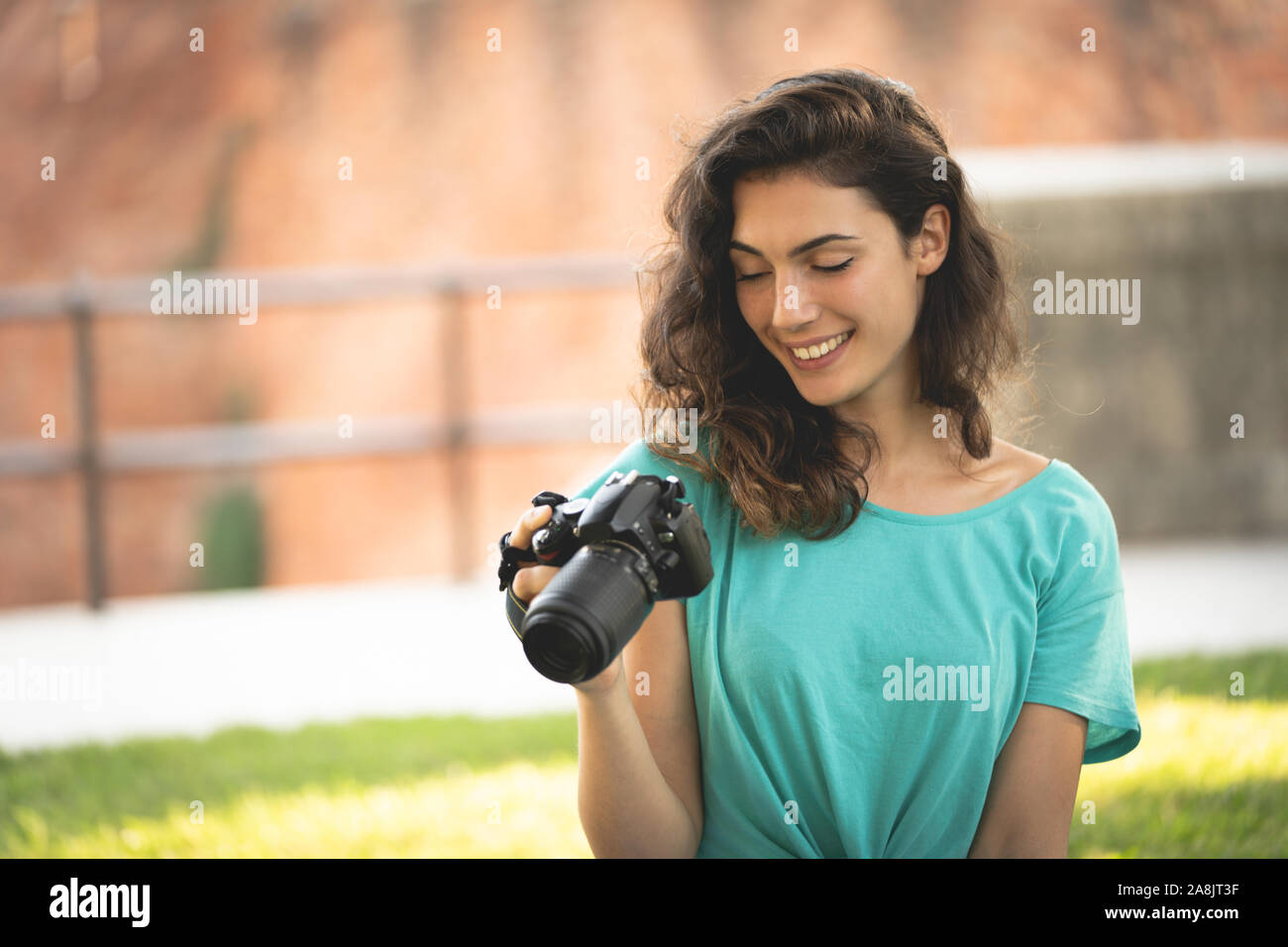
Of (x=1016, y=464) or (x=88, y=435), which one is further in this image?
(x=88, y=435)

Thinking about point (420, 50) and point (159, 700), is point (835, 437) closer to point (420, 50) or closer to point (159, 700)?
point (159, 700)

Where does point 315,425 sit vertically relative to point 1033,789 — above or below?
above

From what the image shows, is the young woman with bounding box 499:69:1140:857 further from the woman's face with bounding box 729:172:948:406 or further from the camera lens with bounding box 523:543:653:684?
the camera lens with bounding box 523:543:653:684

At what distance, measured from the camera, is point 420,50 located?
1902 cm

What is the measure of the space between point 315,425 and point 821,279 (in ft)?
19.0

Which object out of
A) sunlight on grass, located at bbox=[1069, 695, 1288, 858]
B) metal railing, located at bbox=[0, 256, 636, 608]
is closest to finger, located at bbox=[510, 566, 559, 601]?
sunlight on grass, located at bbox=[1069, 695, 1288, 858]

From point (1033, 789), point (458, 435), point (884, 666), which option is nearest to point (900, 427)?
point (884, 666)

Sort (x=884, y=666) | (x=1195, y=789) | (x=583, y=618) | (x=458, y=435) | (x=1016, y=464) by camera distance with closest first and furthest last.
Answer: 1. (x=583, y=618)
2. (x=884, y=666)
3. (x=1016, y=464)
4. (x=1195, y=789)
5. (x=458, y=435)

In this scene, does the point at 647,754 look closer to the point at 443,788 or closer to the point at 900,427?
the point at 900,427

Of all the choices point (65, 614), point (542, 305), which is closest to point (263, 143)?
point (542, 305)

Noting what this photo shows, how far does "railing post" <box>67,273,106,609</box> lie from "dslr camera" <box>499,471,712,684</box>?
15.9ft

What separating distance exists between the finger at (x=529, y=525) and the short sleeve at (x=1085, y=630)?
691 mm

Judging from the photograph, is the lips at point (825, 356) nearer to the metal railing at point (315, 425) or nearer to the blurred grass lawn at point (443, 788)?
the blurred grass lawn at point (443, 788)

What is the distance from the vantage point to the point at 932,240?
191cm
